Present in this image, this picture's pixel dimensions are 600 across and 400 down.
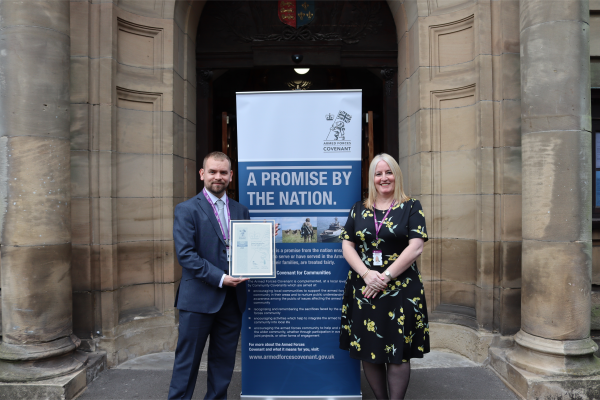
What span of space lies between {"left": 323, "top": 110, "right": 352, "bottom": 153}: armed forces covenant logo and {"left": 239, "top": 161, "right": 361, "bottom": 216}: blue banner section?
0.11 m

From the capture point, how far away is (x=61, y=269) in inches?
152

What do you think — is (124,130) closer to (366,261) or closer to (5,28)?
(5,28)

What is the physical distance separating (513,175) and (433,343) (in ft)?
6.94

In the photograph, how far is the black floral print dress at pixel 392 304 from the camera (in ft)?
9.39

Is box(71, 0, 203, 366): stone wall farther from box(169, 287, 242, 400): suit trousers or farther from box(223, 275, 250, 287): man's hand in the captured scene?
box(223, 275, 250, 287): man's hand

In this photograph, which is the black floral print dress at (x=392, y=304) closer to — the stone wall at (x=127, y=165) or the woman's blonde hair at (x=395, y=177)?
the woman's blonde hair at (x=395, y=177)

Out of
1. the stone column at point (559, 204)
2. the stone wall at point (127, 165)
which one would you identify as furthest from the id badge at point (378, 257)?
the stone wall at point (127, 165)

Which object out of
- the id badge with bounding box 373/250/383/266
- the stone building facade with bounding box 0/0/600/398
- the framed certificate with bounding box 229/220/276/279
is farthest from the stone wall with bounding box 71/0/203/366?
the id badge with bounding box 373/250/383/266

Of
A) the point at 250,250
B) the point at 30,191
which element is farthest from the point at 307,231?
the point at 30,191

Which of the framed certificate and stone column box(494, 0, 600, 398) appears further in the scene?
stone column box(494, 0, 600, 398)

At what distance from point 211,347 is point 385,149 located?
12.3ft

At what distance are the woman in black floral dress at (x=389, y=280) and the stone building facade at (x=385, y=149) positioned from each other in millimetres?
1494

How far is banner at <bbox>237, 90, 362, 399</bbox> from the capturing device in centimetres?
328

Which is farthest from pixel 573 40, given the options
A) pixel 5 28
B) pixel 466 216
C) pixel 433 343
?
pixel 5 28
